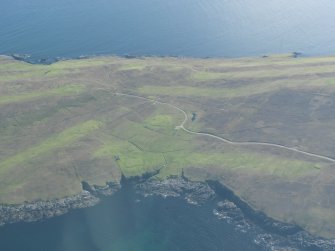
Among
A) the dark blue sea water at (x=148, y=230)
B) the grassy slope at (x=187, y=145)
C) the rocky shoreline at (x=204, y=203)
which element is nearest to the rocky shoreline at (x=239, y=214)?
the rocky shoreline at (x=204, y=203)

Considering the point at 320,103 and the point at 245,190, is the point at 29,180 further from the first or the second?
the point at 320,103

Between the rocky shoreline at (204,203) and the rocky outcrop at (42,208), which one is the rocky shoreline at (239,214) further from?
the rocky outcrop at (42,208)

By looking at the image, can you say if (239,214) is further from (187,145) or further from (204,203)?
(187,145)

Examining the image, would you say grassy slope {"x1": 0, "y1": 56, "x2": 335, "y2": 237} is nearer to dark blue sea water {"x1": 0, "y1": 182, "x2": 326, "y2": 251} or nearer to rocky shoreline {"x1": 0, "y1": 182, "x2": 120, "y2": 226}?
rocky shoreline {"x1": 0, "y1": 182, "x2": 120, "y2": 226}

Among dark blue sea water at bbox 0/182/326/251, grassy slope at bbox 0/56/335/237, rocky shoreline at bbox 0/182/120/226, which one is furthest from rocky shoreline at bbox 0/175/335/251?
grassy slope at bbox 0/56/335/237

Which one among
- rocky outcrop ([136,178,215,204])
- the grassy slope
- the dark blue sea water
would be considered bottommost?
the dark blue sea water

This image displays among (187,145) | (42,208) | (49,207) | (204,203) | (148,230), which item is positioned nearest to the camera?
(148,230)

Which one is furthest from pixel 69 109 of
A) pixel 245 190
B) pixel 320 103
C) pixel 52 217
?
pixel 320 103

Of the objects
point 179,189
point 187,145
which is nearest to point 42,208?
point 179,189

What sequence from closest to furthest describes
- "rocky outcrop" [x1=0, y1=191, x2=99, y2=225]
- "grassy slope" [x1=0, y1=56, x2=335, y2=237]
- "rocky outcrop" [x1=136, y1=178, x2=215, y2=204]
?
"rocky outcrop" [x1=0, y1=191, x2=99, y2=225]
"grassy slope" [x1=0, y1=56, x2=335, y2=237]
"rocky outcrop" [x1=136, y1=178, x2=215, y2=204]
